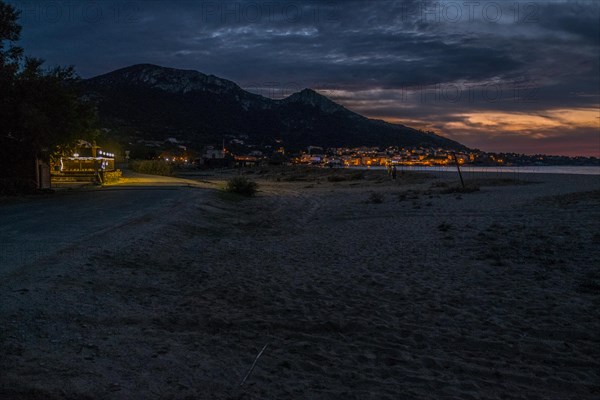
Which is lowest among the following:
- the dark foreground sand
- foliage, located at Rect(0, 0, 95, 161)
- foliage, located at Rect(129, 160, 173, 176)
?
the dark foreground sand

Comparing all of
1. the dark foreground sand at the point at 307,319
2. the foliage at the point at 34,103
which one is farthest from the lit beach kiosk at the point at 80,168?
the dark foreground sand at the point at 307,319

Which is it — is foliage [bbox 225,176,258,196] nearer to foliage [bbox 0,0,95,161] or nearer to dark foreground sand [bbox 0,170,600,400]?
foliage [bbox 0,0,95,161]

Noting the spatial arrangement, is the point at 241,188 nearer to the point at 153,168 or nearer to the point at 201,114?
the point at 153,168

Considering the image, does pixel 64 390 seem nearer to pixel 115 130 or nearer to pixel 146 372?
pixel 146 372

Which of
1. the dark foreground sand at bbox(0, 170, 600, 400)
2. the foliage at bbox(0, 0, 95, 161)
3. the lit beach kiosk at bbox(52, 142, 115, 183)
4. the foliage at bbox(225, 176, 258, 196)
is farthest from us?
the lit beach kiosk at bbox(52, 142, 115, 183)

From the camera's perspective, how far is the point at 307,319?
6.24 m

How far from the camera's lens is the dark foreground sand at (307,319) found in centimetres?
422

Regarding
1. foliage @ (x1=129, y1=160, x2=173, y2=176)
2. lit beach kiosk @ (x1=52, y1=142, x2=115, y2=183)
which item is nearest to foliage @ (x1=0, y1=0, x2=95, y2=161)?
lit beach kiosk @ (x1=52, y1=142, x2=115, y2=183)

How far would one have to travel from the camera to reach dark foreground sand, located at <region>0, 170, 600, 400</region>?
13.9 ft

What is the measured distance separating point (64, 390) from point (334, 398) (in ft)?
7.30

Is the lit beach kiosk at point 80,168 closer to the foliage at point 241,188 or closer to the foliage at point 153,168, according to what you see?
the foliage at point 241,188

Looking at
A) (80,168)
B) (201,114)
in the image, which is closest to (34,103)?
(80,168)

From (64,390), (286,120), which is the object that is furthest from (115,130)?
(64,390)

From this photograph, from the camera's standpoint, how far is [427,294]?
745 centimetres
